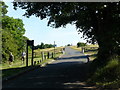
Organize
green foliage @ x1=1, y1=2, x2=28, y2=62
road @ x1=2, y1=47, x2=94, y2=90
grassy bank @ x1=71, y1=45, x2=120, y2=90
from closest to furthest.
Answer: grassy bank @ x1=71, y1=45, x2=120, y2=90
road @ x1=2, y1=47, x2=94, y2=90
green foliage @ x1=1, y1=2, x2=28, y2=62

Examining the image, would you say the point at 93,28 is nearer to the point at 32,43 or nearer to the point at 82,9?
the point at 82,9

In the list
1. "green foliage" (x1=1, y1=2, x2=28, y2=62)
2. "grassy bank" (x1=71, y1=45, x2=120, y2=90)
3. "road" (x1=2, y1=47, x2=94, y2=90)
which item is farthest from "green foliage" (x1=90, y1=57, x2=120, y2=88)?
"green foliage" (x1=1, y1=2, x2=28, y2=62)

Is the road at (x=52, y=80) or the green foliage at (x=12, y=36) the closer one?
the road at (x=52, y=80)

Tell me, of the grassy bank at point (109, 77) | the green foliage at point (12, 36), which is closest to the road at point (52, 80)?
the grassy bank at point (109, 77)

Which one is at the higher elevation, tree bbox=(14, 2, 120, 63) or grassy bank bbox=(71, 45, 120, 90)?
tree bbox=(14, 2, 120, 63)

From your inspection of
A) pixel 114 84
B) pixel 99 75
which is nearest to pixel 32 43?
pixel 99 75

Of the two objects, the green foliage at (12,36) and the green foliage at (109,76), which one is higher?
the green foliage at (12,36)

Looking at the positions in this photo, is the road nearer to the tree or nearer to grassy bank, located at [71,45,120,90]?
grassy bank, located at [71,45,120,90]

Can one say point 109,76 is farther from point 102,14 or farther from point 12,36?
point 12,36

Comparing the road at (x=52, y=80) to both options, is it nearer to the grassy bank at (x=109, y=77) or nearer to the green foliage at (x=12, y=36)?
the grassy bank at (x=109, y=77)

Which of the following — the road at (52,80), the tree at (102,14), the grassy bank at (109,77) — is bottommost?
the road at (52,80)

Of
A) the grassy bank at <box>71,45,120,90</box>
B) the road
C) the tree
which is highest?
the tree

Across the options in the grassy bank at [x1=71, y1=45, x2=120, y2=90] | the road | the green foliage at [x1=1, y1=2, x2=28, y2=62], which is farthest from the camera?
the green foliage at [x1=1, y1=2, x2=28, y2=62]

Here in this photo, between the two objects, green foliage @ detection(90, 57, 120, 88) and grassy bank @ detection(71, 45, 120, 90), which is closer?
grassy bank @ detection(71, 45, 120, 90)
